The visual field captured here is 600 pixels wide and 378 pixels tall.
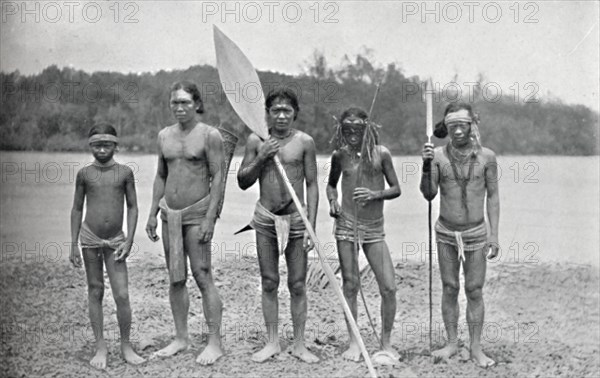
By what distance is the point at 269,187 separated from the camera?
4867mm

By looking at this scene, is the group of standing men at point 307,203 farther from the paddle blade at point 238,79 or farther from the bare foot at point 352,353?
the paddle blade at point 238,79

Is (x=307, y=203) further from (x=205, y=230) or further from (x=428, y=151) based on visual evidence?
(x=428, y=151)

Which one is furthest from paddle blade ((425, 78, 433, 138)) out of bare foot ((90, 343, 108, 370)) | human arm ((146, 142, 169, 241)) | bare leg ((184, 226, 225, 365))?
bare foot ((90, 343, 108, 370))

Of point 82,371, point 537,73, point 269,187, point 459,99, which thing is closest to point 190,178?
point 269,187

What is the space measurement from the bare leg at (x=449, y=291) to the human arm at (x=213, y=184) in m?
1.51

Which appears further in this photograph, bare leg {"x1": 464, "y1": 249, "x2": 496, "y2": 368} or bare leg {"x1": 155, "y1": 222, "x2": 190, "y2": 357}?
bare leg {"x1": 155, "y1": 222, "x2": 190, "y2": 357}

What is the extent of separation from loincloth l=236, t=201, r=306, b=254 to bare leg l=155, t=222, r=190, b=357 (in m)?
0.63

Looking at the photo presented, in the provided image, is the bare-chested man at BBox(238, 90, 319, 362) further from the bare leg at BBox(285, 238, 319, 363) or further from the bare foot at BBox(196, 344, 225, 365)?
the bare foot at BBox(196, 344, 225, 365)

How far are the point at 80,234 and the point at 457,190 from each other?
2477mm

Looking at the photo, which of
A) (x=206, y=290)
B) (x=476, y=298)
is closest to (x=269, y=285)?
(x=206, y=290)

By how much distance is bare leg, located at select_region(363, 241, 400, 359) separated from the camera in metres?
4.85

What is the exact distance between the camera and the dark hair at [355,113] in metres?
4.87

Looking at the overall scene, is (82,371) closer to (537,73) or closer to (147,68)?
(147,68)

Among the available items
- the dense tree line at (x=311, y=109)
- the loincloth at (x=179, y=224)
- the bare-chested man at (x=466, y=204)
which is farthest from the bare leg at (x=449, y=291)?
the loincloth at (x=179, y=224)
